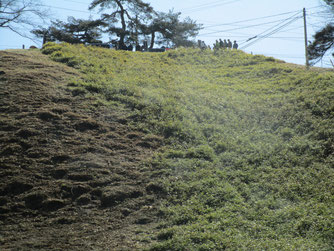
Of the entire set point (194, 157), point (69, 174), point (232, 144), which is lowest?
point (69, 174)

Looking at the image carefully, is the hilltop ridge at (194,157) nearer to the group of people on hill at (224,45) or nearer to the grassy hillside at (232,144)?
the grassy hillside at (232,144)

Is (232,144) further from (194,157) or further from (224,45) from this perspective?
(224,45)

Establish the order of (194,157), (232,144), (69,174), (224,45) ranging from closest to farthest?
(69,174), (194,157), (232,144), (224,45)

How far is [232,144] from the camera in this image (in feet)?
33.5

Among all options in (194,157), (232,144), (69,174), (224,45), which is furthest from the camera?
(224,45)

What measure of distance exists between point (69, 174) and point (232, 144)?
528 centimetres

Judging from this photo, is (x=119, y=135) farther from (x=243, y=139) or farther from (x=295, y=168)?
(x=295, y=168)

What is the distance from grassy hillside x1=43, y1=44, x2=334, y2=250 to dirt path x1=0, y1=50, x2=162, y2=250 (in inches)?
23.8

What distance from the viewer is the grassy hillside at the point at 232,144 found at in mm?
6156

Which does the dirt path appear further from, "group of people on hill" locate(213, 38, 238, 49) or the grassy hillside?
"group of people on hill" locate(213, 38, 238, 49)

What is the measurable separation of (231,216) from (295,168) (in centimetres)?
303

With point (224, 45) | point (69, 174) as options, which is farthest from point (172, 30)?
point (69, 174)

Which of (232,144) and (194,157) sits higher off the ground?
(232,144)

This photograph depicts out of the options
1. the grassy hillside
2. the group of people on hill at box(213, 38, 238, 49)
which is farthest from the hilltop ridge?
the group of people on hill at box(213, 38, 238, 49)
